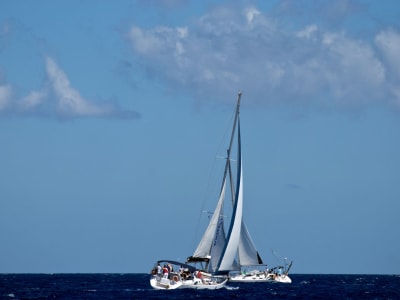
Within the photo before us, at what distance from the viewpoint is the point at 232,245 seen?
89125 mm

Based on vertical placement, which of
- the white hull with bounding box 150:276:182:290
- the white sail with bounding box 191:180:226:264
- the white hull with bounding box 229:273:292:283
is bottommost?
the white hull with bounding box 150:276:182:290

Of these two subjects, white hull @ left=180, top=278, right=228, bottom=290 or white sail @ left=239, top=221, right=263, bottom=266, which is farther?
white sail @ left=239, top=221, right=263, bottom=266

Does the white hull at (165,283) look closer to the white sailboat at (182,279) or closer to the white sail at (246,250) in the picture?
the white sailboat at (182,279)

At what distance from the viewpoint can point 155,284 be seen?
283 ft

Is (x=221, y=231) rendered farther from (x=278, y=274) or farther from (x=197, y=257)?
(x=278, y=274)

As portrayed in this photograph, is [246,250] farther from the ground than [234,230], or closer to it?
farther from the ground

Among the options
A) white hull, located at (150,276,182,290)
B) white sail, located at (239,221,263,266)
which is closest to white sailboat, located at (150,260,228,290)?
white hull, located at (150,276,182,290)

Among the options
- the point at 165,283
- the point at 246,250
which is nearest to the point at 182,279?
the point at 165,283

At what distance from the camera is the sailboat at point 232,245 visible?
290ft

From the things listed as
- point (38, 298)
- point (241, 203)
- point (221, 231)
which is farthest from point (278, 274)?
point (38, 298)

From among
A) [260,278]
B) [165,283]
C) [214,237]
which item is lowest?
[165,283]

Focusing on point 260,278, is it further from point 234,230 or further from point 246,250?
point 234,230

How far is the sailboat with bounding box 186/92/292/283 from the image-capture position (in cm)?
8844

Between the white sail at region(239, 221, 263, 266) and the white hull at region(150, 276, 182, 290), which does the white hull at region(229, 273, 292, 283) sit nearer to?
the white sail at region(239, 221, 263, 266)
